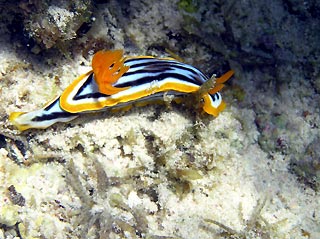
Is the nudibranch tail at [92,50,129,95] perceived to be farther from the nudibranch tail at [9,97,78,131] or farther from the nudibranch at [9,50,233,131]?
the nudibranch tail at [9,97,78,131]

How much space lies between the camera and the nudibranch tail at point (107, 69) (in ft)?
10.5

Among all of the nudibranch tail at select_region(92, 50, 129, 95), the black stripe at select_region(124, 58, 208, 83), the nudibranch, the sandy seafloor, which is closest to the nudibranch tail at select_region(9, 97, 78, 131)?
the nudibranch

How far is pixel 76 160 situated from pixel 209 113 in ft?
4.88

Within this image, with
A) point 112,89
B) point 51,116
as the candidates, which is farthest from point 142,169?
point 51,116

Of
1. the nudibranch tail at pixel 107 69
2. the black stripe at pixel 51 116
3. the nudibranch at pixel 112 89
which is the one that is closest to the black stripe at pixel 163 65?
the nudibranch at pixel 112 89

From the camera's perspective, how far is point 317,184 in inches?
162

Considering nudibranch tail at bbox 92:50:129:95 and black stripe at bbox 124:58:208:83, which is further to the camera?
black stripe at bbox 124:58:208:83

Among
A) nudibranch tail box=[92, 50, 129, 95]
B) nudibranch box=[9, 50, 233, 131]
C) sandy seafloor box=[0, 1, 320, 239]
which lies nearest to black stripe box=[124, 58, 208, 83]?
nudibranch box=[9, 50, 233, 131]

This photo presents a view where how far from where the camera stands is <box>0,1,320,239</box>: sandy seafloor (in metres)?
3.30

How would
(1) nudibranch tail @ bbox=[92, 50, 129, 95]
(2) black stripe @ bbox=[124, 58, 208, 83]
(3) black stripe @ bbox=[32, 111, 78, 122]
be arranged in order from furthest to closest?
(2) black stripe @ bbox=[124, 58, 208, 83] < (3) black stripe @ bbox=[32, 111, 78, 122] < (1) nudibranch tail @ bbox=[92, 50, 129, 95]

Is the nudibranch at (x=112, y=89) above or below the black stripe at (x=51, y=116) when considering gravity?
above

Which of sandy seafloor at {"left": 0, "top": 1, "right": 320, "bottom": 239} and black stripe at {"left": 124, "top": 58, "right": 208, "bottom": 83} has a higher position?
black stripe at {"left": 124, "top": 58, "right": 208, "bottom": 83}

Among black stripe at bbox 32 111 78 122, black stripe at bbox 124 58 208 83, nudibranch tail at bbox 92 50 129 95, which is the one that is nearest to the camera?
nudibranch tail at bbox 92 50 129 95

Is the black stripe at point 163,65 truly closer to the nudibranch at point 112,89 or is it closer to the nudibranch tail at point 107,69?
the nudibranch at point 112,89
